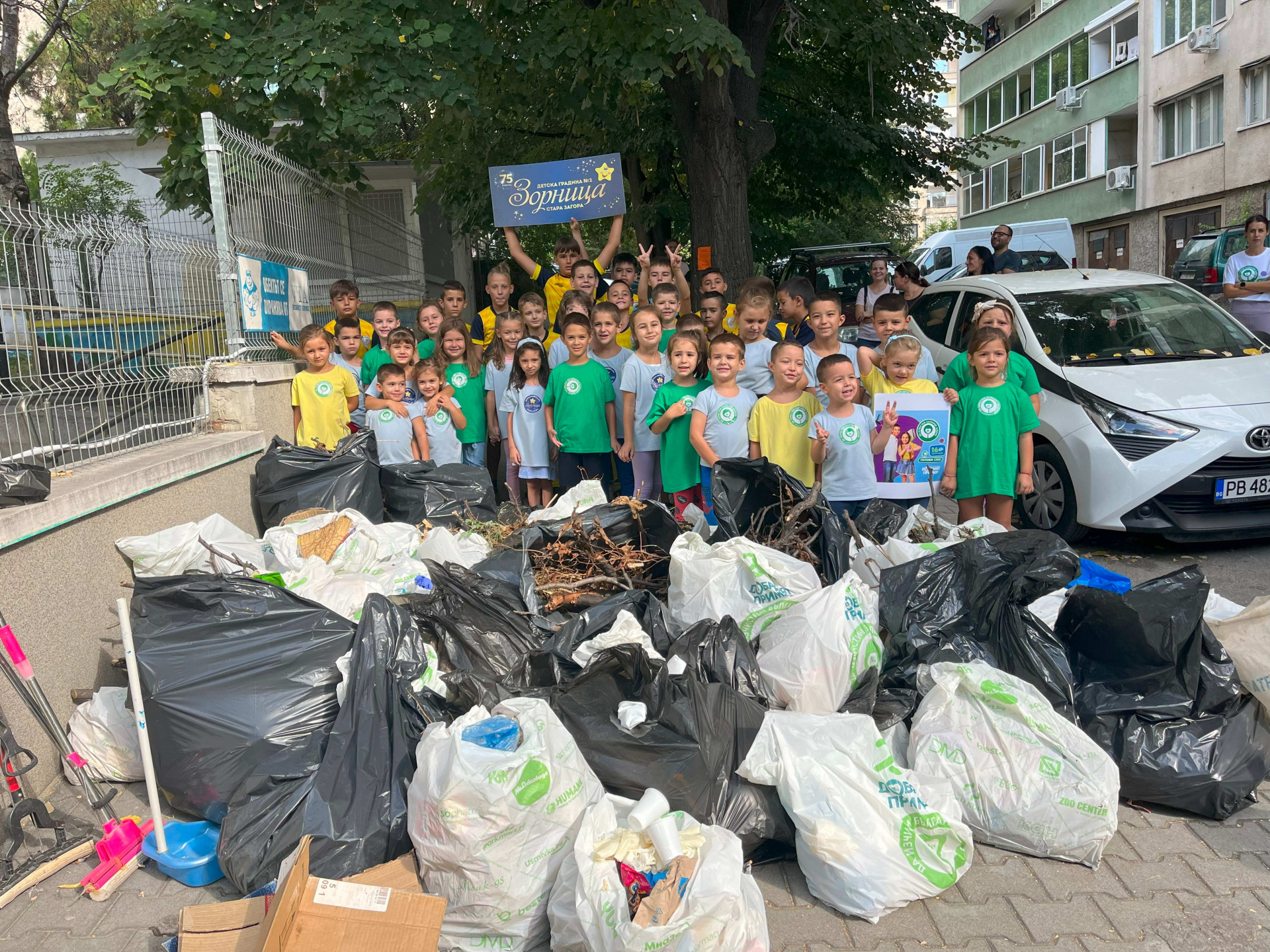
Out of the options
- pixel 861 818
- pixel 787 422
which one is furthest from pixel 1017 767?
pixel 787 422

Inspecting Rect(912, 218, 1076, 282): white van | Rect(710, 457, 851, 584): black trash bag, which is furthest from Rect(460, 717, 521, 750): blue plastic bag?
Rect(912, 218, 1076, 282): white van

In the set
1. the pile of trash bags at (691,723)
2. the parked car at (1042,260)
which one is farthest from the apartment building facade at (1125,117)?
the pile of trash bags at (691,723)

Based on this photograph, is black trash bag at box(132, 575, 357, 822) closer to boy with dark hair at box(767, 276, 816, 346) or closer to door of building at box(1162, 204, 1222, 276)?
boy with dark hair at box(767, 276, 816, 346)

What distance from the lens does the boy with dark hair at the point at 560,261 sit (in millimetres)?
7348

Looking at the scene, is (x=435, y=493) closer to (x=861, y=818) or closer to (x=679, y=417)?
(x=679, y=417)

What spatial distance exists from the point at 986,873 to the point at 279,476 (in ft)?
13.1

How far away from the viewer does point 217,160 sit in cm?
570

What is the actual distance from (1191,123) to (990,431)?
2432cm

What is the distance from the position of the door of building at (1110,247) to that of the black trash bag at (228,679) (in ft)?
93.5

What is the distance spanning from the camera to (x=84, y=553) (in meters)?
3.85

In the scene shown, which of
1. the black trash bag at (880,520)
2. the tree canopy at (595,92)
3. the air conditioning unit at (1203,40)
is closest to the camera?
the black trash bag at (880,520)

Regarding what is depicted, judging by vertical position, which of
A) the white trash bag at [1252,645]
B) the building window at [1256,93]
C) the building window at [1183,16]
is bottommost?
the white trash bag at [1252,645]

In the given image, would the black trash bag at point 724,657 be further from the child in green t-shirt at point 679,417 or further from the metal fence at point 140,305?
the metal fence at point 140,305

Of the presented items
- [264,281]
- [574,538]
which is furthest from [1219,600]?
[264,281]
